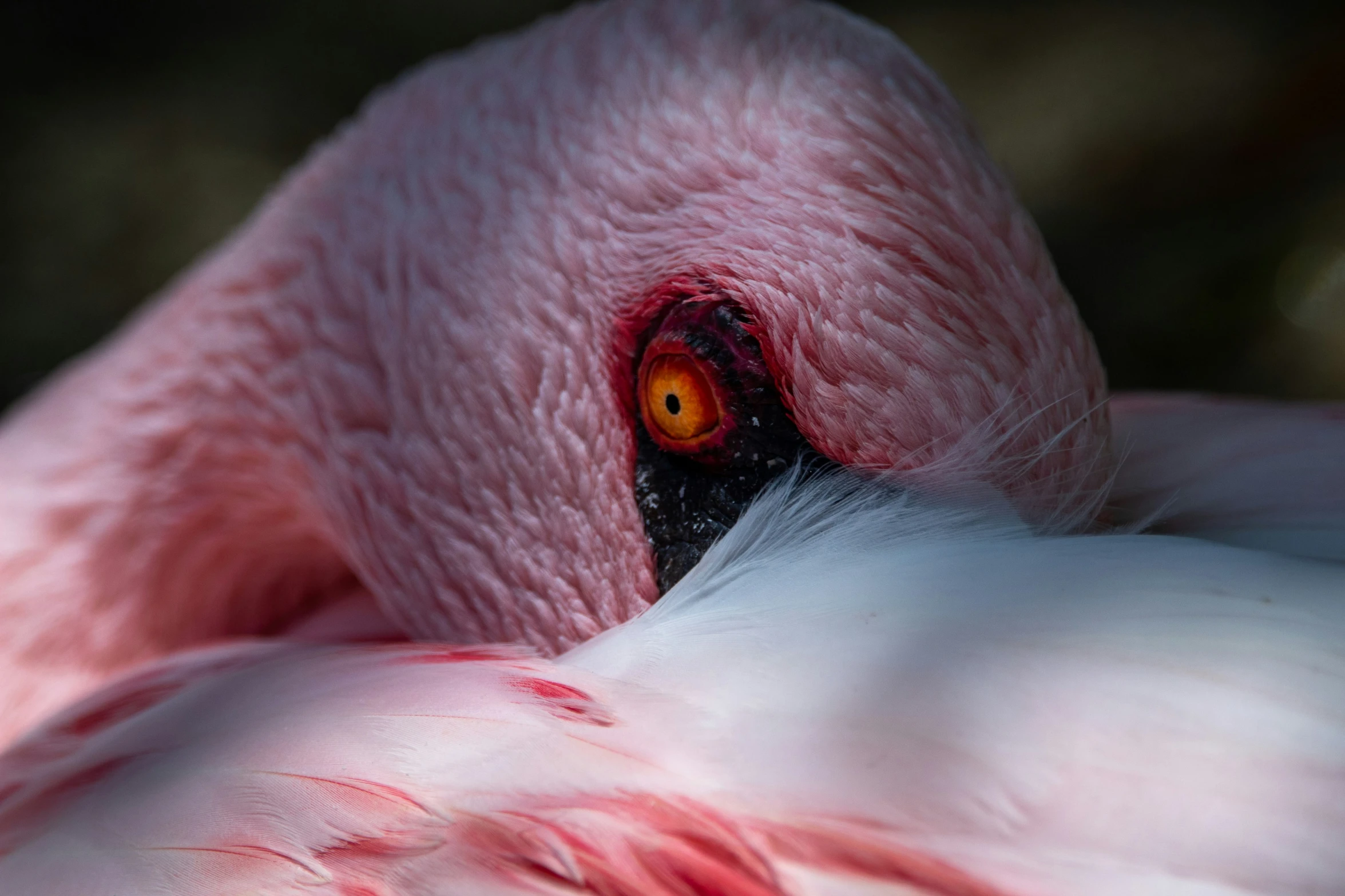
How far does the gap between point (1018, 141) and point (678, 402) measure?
6.44ft

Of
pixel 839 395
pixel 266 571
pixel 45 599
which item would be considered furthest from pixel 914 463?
pixel 45 599

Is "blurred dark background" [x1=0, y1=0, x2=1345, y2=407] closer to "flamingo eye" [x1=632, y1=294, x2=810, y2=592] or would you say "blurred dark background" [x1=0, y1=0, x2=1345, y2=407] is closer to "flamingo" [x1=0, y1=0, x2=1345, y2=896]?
"flamingo" [x1=0, y1=0, x2=1345, y2=896]

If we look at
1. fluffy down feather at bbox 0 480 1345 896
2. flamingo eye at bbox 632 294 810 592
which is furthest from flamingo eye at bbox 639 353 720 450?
fluffy down feather at bbox 0 480 1345 896

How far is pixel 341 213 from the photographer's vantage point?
1.22 metres

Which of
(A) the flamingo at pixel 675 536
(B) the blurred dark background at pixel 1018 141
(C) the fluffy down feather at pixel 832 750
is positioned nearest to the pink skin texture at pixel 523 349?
→ (A) the flamingo at pixel 675 536

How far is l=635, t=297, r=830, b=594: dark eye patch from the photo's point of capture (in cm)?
90

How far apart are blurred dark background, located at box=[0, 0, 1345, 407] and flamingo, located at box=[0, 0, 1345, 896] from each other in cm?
120

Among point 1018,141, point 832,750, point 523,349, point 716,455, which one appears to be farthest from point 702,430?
point 1018,141

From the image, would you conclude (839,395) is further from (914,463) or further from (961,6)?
(961,6)

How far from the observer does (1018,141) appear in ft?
8.61

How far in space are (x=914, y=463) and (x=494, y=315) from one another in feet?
1.32

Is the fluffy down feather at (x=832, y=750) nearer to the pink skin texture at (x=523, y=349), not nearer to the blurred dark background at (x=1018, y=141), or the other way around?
the pink skin texture at (x=523, y=349)

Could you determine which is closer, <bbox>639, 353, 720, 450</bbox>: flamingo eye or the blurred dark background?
<bbox>639, 353, 720, 450</bbox>: flamingo eye

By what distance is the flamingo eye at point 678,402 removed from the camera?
0.93 m
